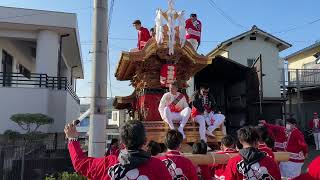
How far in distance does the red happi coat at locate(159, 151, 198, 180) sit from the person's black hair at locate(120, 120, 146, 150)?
97 centimetres

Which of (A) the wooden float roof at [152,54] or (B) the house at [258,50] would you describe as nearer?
(A) the wooden float roof at [152,54]

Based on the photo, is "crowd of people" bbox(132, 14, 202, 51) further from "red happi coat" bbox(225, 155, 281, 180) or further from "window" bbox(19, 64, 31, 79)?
"window" bbox(19, 64, 31, 79)

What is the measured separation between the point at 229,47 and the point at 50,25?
13048mm

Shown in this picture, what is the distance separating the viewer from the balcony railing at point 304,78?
23406 mm

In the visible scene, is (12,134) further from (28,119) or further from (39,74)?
(39,74)

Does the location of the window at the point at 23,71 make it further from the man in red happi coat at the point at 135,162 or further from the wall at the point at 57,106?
the man in red happi coat at the point at 135,162

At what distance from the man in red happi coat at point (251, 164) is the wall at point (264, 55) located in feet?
72.7

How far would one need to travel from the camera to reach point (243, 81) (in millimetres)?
13375

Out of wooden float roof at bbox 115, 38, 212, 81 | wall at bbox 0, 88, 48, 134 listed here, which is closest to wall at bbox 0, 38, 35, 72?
wall at bbox 0, 88, 48, 134

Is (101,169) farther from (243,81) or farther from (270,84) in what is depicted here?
(270,84)

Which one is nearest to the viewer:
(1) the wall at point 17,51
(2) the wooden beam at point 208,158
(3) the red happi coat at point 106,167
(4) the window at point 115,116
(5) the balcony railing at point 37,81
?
(3) the red happi coat at point 106,167

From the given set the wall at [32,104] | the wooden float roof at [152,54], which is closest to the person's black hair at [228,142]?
the wooden float roof at [152,54]

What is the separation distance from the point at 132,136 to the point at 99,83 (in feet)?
8.99

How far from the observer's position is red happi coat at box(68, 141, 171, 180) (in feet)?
9.75
